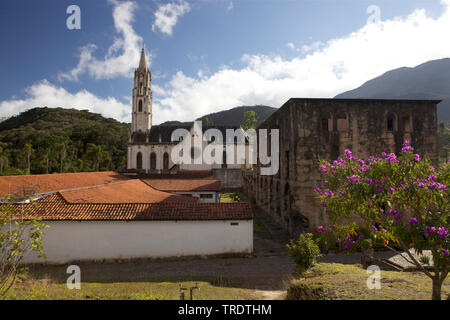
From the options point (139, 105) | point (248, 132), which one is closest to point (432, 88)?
point (248, 132)

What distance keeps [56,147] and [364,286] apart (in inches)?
2558

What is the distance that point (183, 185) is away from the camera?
85.0 ft

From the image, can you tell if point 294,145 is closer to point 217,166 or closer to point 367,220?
point 367,220

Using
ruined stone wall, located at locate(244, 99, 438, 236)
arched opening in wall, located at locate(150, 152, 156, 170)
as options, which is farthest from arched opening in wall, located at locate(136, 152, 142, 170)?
ruined stone wall, located at locate(244, 99, 438, 236)

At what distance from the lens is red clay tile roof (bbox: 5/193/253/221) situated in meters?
12.8

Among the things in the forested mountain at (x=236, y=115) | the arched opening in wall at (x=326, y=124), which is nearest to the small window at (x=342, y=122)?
the arched opening in wall at (x=326, y=124)

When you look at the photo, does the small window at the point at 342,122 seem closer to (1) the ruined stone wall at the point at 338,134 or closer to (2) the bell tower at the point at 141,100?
(1) the ruined stone wall at the point at 338,134

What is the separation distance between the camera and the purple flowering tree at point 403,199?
5.40m

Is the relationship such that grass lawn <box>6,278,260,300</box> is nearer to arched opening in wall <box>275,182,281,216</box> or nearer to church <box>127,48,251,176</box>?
arched opening in wall <box>275,182,281,216</box>

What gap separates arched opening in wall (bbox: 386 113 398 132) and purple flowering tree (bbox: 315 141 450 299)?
1155cm

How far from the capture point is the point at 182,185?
2591 centimetres

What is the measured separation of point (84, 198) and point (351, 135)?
16704 millimetres

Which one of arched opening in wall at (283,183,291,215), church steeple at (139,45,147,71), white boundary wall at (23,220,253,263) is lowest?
white boundary wall at (23,220,253,263)
